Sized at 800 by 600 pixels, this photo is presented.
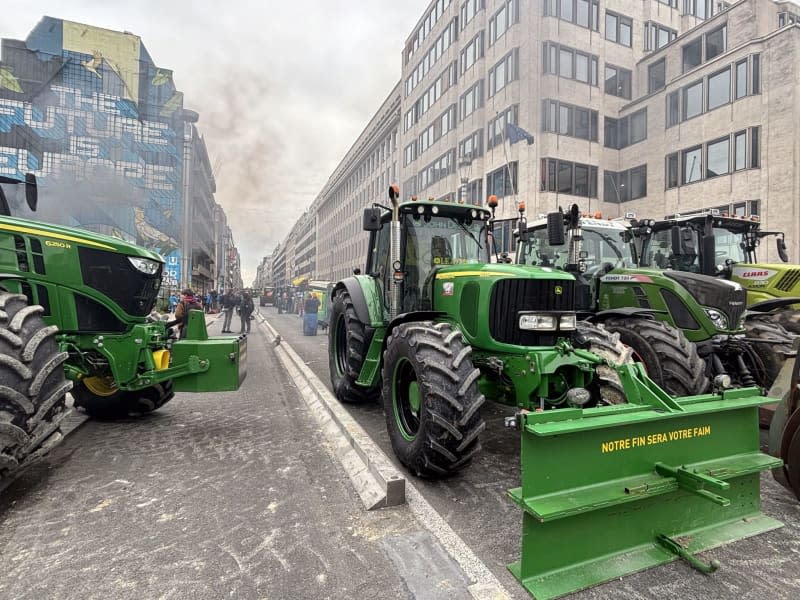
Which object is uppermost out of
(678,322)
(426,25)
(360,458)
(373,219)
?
(426,25)

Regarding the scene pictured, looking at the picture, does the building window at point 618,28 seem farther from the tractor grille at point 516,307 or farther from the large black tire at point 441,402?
the large black tire at point 441,402

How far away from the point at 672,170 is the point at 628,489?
2257 cm

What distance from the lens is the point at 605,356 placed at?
12.5ft

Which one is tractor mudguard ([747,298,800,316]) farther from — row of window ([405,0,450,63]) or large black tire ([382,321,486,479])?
row of window ([405,0,450,63])

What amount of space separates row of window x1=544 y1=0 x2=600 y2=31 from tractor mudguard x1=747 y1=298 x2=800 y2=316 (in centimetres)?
1956

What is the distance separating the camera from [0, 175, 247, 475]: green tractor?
131 inches

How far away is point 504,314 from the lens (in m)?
4.02

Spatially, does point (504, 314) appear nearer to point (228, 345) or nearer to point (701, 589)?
point (701, 589)

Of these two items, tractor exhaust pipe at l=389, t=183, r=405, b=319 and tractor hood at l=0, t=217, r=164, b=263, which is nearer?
tractor hood at l=0, t=217, r=164, b=263

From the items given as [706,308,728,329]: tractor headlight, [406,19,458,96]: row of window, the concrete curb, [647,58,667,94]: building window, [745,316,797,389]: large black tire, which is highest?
[406,19,458,96]: row of window

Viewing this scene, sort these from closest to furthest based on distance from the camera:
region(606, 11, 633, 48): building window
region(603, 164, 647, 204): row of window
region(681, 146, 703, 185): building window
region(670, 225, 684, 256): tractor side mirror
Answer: region(670, 225, 684, 256): tractor side mirror
region(681, 146, 703, 185): building window
region(603, 164, 647, 204): row of window
region(606, 11, 633, 48): building window

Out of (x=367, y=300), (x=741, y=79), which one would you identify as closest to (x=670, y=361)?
(x=367, y=300)

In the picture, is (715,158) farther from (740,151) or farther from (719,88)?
(719,88)

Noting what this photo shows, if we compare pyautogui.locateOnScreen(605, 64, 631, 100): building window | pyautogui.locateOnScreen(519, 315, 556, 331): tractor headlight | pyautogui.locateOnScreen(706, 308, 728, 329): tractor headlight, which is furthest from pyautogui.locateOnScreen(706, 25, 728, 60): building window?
pyautogui.locateOnScreen(519, 315, 556, 331): tractor headlight
